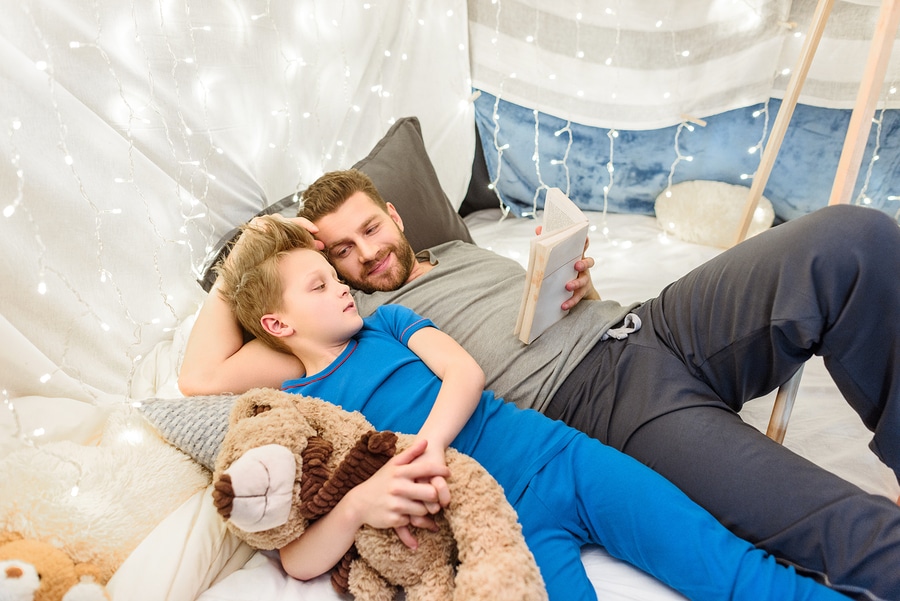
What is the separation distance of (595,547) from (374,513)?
1.19 ft

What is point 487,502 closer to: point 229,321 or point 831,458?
point 229,321

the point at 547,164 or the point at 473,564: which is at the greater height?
the point at 547,164

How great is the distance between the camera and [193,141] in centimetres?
120

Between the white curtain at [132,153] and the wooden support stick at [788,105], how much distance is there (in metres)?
1.11

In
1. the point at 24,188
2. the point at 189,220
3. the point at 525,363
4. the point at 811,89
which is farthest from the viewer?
the point at 811,89

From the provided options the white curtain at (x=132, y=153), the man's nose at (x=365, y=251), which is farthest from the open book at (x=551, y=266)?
the white curtain at (x=132, y=153)

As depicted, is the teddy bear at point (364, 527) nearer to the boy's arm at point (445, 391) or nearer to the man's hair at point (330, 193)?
the boy's arm at point (445, 391)

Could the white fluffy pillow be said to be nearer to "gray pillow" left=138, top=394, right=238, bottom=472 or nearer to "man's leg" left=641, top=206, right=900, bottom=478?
"man's leg" left=641, top=206, right=900, bottom=478

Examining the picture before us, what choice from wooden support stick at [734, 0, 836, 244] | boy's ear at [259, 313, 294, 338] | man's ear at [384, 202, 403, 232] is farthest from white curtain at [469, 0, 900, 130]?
boy's ear at [259, 313, 294, 338]

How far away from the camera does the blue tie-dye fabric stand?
5.69 ft

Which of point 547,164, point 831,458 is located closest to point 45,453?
point 831,458

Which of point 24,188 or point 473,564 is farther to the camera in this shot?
point 24,188

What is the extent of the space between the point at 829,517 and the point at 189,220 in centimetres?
119

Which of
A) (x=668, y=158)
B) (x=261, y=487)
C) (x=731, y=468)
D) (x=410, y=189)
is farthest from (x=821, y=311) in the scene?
(x=668, y=158)
